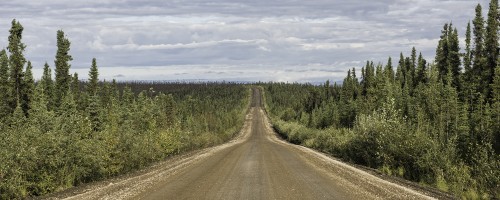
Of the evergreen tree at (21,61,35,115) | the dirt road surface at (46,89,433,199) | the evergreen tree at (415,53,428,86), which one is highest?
the evergreen tree at (415,53,428,86)

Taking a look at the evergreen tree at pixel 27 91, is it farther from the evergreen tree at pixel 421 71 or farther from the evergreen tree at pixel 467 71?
the evergreen tree at pixel 421 71

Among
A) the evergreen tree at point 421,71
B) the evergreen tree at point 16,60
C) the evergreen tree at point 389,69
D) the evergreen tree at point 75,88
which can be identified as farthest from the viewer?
the evergreen tree at point 389,69

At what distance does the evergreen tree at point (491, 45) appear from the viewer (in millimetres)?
68625

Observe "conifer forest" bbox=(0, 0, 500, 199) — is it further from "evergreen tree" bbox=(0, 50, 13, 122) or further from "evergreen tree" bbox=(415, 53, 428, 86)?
"evergreen tree" bbox=(415, 53, 428, 86)

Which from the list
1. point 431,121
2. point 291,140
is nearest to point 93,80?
point 291,140

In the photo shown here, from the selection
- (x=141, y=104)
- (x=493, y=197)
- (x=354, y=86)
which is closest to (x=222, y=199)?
(x=493, y=197)

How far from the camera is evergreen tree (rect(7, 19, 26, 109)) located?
212 ft

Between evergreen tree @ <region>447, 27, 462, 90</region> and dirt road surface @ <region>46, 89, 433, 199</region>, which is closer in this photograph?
dirt road surface @ <region>46, 89, 433, 199</region>

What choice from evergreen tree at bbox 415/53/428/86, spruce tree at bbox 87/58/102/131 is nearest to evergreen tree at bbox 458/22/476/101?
evergreen tree at bbox 415/53/428/86

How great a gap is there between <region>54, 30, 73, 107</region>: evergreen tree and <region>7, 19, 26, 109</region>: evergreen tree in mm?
9458

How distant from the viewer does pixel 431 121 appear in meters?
63.0

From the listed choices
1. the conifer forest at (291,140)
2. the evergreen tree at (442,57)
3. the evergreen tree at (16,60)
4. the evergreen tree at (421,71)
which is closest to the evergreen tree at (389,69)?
the evergreen tree at (421,71)

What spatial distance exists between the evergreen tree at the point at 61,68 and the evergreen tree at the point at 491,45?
71.3 meters

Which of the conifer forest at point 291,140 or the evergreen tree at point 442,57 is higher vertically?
the evergreen tree at point 442,57
